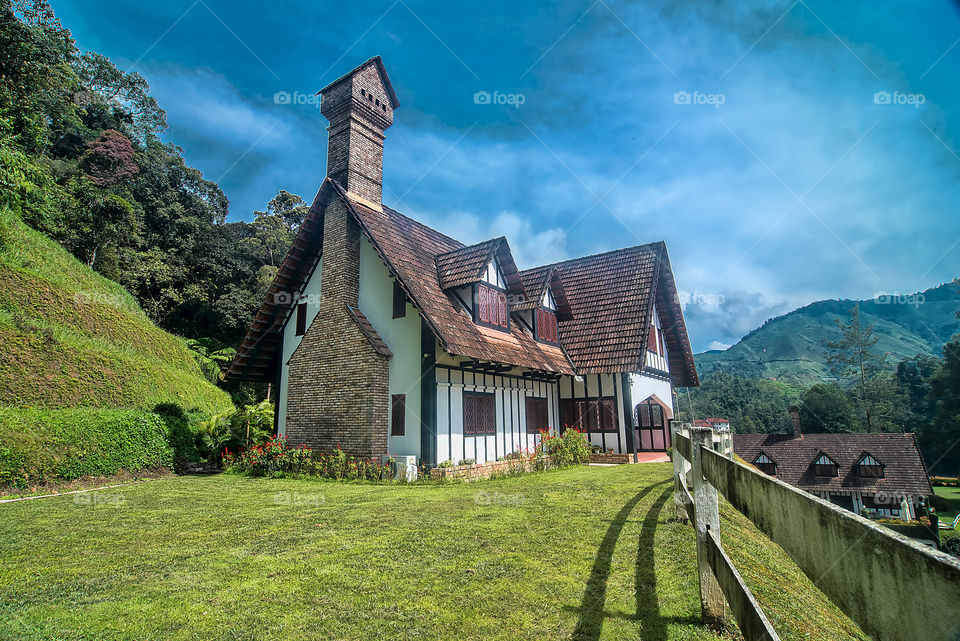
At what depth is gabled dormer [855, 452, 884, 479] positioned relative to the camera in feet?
106

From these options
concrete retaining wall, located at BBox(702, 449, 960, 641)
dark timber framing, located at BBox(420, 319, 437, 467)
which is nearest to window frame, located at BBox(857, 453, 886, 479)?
dark timber framing, located at BBox(420, 319, 437, 467)

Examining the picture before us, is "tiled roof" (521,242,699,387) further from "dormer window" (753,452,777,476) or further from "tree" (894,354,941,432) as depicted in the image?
"tree" (894,354,941,432)

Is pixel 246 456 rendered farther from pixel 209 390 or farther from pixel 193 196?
pixel 193 196

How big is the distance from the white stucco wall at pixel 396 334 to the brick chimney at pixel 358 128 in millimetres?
2317

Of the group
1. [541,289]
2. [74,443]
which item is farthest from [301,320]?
[541,289]

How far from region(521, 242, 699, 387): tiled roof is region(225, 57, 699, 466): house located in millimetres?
76

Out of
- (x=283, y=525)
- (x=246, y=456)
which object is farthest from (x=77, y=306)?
(x=283, y=525)

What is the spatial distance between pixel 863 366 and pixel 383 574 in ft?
198

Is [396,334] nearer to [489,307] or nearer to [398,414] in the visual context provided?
[398,414]

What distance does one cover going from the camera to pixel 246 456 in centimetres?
1597

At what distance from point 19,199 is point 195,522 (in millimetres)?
23273

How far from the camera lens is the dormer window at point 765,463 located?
3625cm

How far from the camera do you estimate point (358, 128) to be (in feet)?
55.5

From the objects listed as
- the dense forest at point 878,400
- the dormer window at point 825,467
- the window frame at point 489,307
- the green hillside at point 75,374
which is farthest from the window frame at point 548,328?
the dormer window at point 825,467
